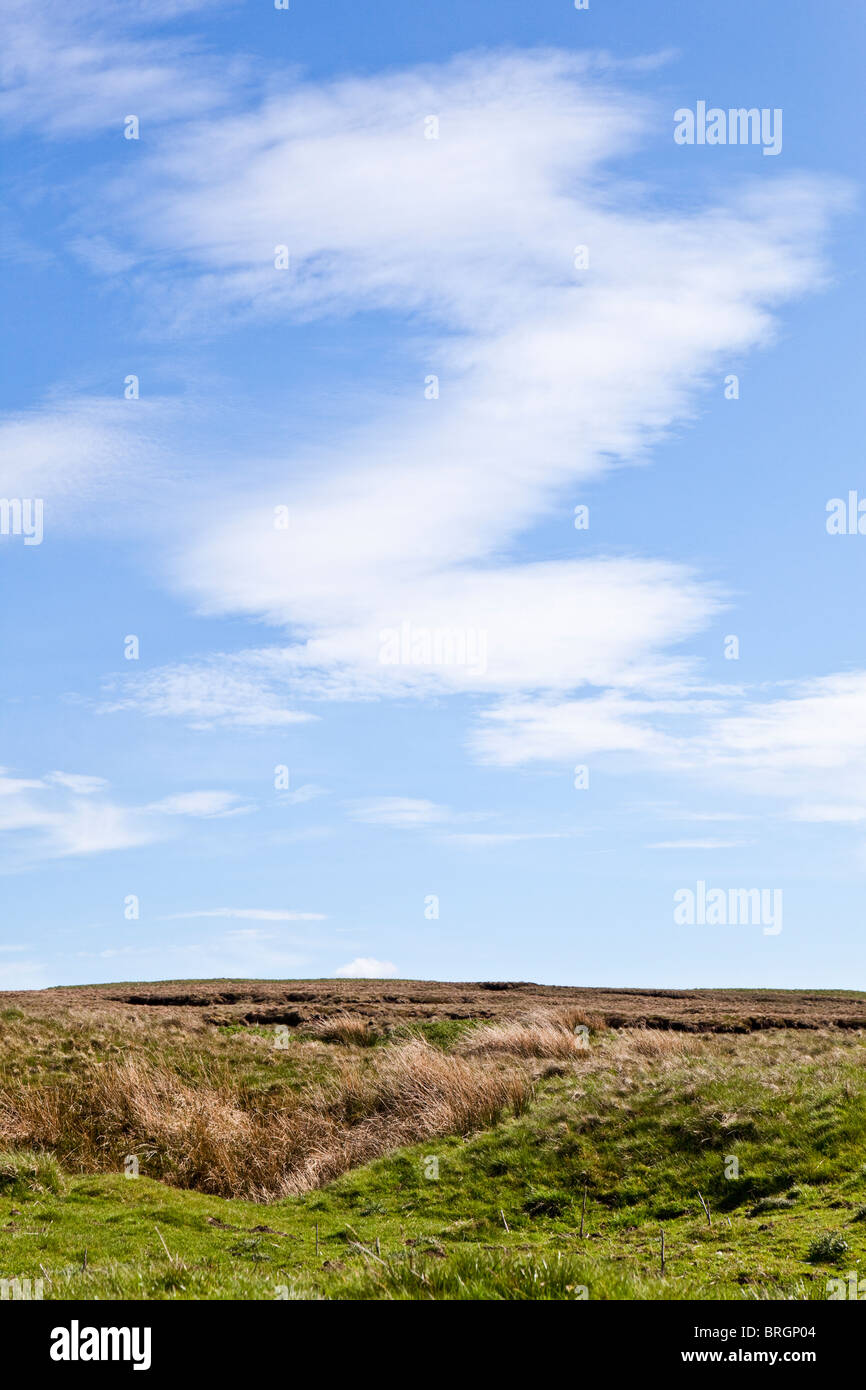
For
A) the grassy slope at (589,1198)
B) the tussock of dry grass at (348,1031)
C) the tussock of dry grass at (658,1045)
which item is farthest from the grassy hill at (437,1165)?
the tussock of dry grass at (348,1031)

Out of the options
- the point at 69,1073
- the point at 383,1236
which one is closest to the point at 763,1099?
the point at 383,1236

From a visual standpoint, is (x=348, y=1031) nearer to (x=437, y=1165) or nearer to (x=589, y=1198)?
(x=437, y=1165)

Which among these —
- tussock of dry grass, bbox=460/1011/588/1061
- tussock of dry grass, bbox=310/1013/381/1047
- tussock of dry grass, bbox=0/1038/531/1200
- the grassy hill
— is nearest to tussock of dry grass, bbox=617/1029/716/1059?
the grassy hill

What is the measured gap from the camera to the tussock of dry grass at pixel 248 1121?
939 inches

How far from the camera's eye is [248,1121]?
26438 millimetres

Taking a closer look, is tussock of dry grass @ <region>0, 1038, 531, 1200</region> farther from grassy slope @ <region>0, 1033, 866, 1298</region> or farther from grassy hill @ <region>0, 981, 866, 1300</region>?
grassy slope @ <region>0, 1033, 866, 1298</region>

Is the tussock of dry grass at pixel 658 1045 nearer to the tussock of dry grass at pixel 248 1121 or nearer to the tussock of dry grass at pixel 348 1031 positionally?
the tussock of dry grass at pixel 248 1121

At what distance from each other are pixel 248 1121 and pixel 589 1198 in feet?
35.4

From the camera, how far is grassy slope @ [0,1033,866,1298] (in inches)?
564

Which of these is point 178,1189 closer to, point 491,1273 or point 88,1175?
point 88,1175

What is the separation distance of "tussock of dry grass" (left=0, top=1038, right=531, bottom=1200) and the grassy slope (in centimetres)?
143
